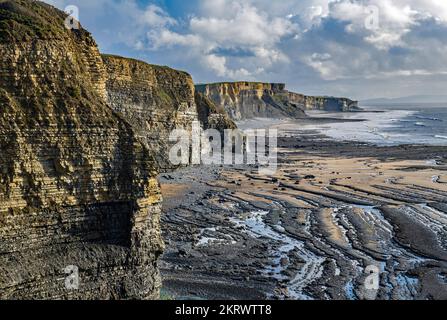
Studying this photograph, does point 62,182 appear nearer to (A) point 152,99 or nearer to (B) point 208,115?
(A) point 152,99

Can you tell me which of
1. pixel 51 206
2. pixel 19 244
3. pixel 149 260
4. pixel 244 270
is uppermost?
pixel 51 206

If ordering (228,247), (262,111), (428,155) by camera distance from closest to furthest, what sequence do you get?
(228,247)
(428,155)
(262,111)

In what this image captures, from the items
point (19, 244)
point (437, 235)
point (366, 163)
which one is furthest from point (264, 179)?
point (19, 244)

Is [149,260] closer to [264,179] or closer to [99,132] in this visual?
[99,132]

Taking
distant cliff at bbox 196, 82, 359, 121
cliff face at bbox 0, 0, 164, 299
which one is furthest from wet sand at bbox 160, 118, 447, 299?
distant cliff at bbox 196, 82, 359, 121

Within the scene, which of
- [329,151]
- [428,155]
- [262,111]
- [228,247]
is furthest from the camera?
[262,111]

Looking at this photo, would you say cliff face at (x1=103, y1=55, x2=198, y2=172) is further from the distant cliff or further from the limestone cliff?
the distant cliff

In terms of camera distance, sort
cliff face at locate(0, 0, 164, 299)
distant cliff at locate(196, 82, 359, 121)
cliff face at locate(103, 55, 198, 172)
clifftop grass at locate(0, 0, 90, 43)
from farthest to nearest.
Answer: distant cliff at locate(196, 82, 359, 121)
cliff face at locate(103, 55, 198, 172)
clifftop grass at locate(0, 0, 90, 43)
cliff face at locate(0, 0, 164, 299)
